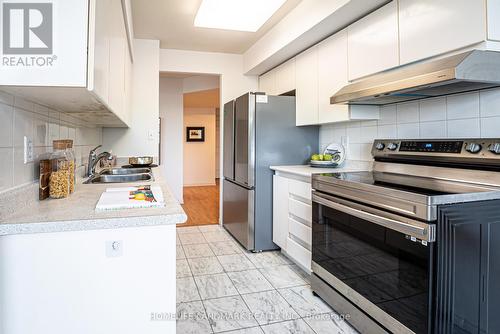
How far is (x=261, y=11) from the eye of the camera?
8.75 feet

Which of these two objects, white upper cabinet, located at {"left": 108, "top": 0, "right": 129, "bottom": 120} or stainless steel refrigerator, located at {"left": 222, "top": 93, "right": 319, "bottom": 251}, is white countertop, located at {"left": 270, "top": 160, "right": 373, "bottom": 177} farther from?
white upper cabinet, located at {"left": 108, "top": 0, "right": 129, "bottom": 120}

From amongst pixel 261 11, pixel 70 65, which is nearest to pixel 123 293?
pixel 70 65

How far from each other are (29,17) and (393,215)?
1.62m

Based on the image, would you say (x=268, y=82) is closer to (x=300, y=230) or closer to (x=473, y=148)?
(x=300, y=230)

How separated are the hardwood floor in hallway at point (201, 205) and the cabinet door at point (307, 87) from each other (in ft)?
7.17

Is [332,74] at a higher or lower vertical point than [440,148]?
higher

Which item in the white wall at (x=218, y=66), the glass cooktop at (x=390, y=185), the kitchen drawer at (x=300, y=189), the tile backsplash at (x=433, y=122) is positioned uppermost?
the white wall at (x=218, y=66)

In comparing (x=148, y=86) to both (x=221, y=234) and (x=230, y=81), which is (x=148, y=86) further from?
(x=221, y=234)

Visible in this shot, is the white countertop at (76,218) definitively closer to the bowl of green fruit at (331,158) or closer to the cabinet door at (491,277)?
the cabinet door at (491,277)

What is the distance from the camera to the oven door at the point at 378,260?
4.56 ft

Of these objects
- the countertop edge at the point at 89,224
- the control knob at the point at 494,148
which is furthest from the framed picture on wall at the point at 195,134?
the countertop edge at the point at 89,224

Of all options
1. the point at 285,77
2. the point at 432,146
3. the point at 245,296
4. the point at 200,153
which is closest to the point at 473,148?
the point at 432,146

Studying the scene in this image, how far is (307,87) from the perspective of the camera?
122 inches

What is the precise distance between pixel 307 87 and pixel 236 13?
93 centimetres
